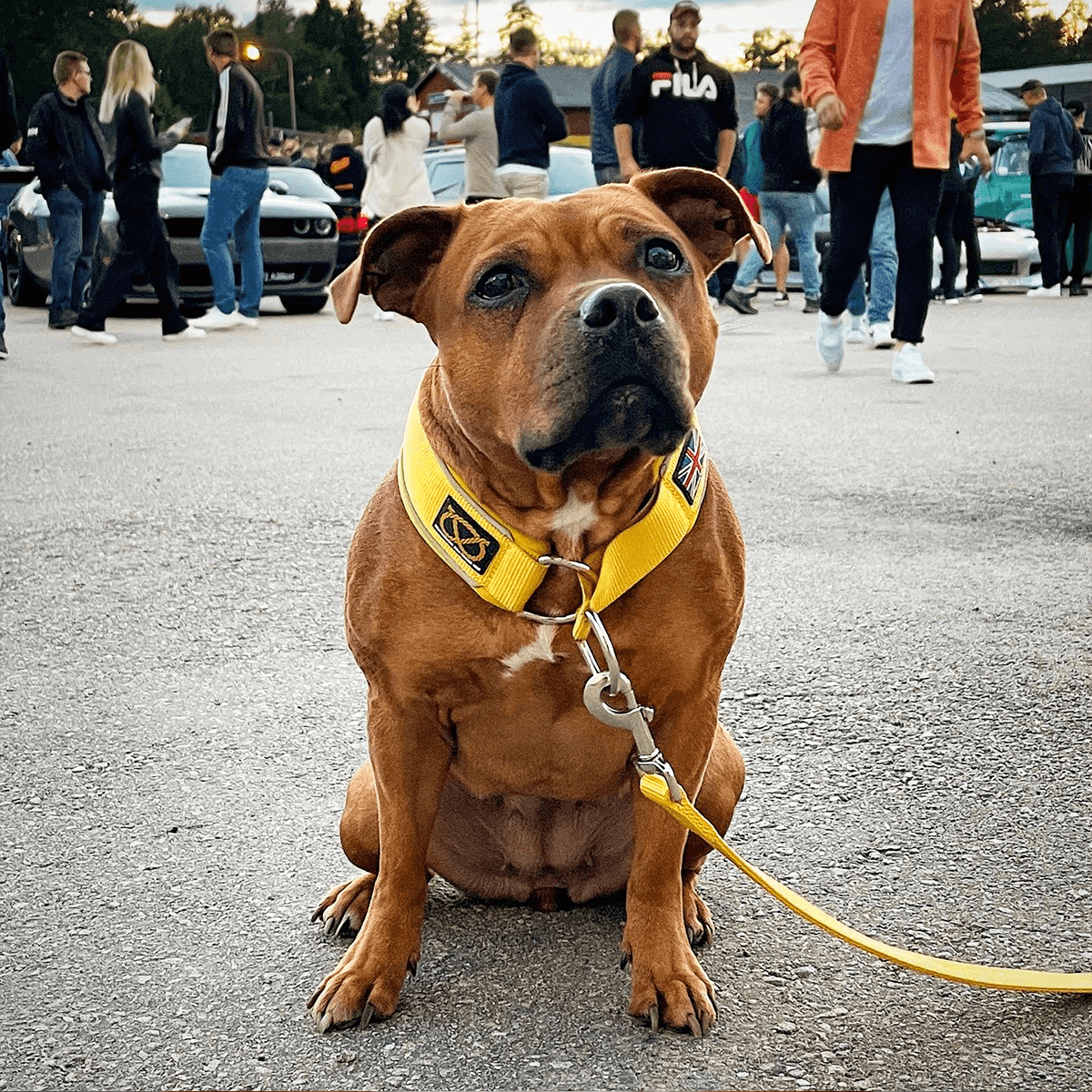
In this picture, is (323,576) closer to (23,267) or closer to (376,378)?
(376,378)

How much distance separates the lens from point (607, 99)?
12383 millimetres

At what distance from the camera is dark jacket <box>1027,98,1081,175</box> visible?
622 inches

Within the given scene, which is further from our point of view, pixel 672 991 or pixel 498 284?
pixel 498 284

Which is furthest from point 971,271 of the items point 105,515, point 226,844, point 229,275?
point 226,844

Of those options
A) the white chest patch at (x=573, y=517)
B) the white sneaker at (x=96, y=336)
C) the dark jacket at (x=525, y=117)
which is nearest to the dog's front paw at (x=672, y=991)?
the white chest patch at (x=573, y=517)

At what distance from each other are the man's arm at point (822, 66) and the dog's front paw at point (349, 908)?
6.14 metres

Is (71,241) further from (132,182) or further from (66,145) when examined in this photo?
(132,182)

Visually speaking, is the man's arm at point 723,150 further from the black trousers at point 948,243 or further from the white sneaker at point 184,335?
the white sneaker at point 184,335

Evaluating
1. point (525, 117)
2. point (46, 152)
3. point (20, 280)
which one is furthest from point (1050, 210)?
point (20, 280)

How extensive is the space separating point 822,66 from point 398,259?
6106 mm

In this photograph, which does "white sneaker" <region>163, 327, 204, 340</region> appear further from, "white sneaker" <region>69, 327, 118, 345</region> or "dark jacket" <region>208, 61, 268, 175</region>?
"dark jacket" <region>208, 61, 268, 175</region>

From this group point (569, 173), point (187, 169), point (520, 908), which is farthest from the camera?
point (569, 173)

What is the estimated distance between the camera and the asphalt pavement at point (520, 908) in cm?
211

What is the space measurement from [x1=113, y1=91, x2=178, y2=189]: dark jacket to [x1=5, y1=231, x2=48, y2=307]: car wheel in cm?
390
